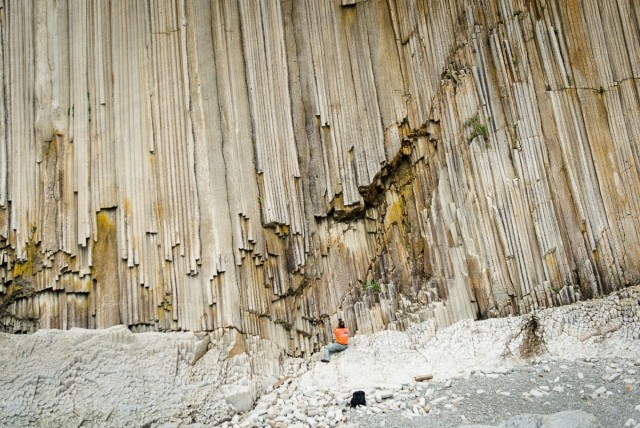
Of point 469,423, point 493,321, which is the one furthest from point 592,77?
point 469,423

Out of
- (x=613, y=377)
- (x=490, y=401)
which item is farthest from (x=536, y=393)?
A: (x=613, y=377)

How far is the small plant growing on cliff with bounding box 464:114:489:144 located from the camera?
13223 mm

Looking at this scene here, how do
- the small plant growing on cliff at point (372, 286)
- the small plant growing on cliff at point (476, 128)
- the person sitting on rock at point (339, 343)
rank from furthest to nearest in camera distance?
the small plant growing on cliff at point (372, 286), the small plant growing on cliff at point (476, 128), the person sitting on rock at point (339, 343)

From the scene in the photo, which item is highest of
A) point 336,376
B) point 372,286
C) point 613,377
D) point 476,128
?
point 476,128

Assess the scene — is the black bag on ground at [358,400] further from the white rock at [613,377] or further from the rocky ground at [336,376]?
the white rock at [613,377]

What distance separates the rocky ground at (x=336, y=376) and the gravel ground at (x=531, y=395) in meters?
0.02

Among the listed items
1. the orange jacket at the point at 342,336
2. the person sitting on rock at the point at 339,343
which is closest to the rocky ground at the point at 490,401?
the person sitting on rock at the point at 339,343

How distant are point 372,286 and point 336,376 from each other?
7.58 ft

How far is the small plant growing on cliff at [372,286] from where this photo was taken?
13805 millimetres

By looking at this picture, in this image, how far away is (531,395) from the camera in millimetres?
10117

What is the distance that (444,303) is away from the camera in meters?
13.0

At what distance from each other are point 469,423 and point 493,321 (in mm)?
2863

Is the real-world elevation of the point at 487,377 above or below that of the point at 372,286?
below

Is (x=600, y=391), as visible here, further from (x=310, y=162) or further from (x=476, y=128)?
(x=310, y=162)
